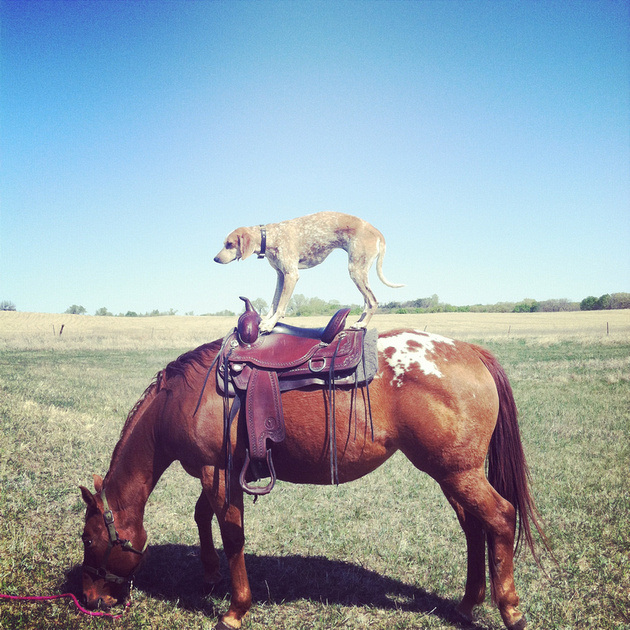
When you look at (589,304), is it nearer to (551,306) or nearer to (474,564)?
(551,306)

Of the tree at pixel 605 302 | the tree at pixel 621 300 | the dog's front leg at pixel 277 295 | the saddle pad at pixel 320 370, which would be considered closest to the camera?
the saddle pad at pixel 320 370

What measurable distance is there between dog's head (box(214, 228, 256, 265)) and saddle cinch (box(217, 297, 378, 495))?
45 cm

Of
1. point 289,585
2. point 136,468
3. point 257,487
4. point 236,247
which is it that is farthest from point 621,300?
point 136,468

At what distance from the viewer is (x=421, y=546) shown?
14.4ft

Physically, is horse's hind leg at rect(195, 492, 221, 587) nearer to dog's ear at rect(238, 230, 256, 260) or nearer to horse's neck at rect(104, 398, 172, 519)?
horse's neck at rect(104, 398, 172, 519)

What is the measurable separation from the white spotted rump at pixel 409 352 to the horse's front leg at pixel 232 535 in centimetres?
143

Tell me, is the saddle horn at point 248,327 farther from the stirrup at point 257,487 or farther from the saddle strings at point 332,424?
the stirrup at point 257,487

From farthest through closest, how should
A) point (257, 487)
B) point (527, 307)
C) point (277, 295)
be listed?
point (527, 307), point (277, 295), point (257, 487)

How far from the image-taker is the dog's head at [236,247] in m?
3.11

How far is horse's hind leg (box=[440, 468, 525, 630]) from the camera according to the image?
2.94 m

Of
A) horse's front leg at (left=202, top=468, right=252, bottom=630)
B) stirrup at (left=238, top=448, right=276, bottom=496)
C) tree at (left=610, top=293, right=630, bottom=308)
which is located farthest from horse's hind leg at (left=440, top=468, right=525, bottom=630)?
tree at (left=610, top=293, right=630, bottom=308)

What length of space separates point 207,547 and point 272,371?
1.80m

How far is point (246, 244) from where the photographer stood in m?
3.14

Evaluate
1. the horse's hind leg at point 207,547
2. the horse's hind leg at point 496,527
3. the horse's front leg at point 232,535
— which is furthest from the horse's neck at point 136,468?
the horse's hind leg at point 496,527
